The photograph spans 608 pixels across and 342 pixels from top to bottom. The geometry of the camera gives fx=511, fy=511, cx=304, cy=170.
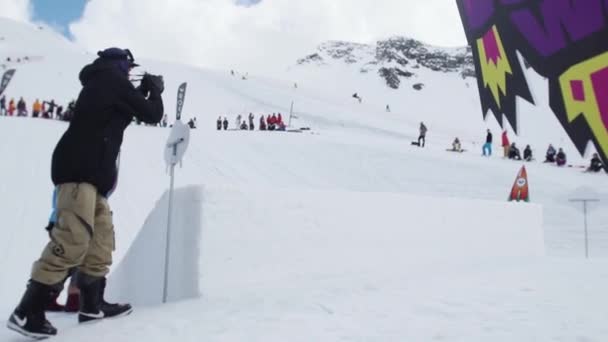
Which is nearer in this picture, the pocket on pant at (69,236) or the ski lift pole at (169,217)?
the pocket on pant at (69,236)

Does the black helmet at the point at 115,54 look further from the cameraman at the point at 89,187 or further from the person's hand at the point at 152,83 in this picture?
the person's hand at the point at 152,83

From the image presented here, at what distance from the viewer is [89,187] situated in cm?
295

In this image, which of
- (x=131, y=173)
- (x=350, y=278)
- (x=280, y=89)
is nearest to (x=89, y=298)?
(x=350, y=278)

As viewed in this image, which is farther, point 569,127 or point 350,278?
point 350,278

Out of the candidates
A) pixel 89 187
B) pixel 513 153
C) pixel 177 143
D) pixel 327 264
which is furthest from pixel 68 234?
pixel 513 153

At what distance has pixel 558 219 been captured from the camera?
1320 cm

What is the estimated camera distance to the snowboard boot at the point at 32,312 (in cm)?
284

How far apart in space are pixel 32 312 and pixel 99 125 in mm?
1123

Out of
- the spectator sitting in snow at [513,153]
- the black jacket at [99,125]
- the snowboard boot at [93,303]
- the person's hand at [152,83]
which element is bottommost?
the snowboard boot at [93,303]

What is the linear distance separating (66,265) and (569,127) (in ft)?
9.60

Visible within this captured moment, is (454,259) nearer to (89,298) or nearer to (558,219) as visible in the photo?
(89,298)

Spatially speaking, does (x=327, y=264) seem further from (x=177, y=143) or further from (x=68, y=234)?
(x=68, y=234)

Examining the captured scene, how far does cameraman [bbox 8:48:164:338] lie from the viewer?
285cm

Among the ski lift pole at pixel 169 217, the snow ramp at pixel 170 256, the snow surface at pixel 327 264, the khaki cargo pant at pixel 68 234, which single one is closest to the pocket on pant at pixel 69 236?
the khaki cargo pant at pixel 68 234
